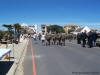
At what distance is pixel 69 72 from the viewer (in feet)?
27.6

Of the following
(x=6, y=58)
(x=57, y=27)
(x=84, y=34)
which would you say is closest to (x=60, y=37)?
(x=84, y=34)

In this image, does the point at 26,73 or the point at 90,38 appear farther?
the point at 90,38

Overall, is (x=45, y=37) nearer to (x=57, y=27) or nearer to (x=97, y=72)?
(x=97, y=72)

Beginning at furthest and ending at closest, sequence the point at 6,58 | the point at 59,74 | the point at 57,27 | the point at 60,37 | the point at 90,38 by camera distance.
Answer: the point at 57,27
the point at 60,37
the point at 90,38
the point at 6,58
the point at 59,74

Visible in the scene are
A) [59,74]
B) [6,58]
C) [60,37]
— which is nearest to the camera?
[59,74]

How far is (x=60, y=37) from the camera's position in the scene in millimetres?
26672

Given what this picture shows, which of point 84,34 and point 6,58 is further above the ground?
point 84,34

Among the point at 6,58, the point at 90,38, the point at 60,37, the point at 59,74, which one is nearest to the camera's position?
the point at 59,74

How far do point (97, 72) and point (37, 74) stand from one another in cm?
278

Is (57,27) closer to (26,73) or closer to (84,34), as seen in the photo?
(84,34)

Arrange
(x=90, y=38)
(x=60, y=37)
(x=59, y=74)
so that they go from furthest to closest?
(x=60, y=37) < (x=90, y=38) < (x=59, y=74)

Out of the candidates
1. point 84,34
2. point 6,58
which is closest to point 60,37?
point 84,34

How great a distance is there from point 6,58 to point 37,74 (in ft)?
15.6

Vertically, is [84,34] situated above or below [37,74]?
above
